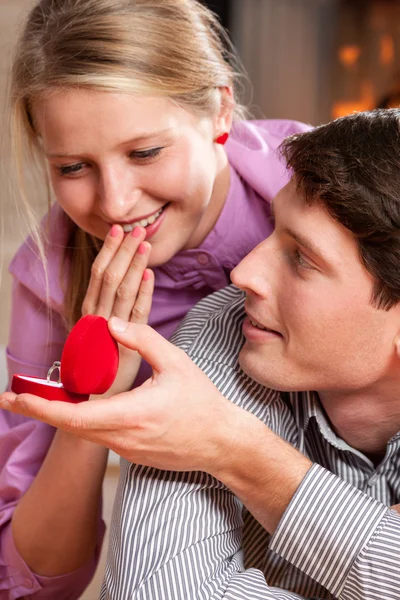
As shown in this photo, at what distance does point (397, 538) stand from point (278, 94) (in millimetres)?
2750

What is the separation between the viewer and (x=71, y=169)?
4.89ft

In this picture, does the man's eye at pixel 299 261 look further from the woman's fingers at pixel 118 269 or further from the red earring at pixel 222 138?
the red earring at pixel 222 138

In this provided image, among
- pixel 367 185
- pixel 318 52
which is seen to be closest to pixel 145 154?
pixel 367 185

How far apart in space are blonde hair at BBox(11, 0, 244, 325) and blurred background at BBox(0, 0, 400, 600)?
1.84 meters

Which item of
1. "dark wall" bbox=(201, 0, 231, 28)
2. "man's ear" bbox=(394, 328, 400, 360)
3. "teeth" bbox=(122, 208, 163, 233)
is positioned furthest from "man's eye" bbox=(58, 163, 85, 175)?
"dark wall" bbox=(201, 0, 231, 28)

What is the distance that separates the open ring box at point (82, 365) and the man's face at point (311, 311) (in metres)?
0.24

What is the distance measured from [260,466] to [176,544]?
0.15 m

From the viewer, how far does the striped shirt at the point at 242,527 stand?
1.14 m

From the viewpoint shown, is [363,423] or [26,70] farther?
[26,70]

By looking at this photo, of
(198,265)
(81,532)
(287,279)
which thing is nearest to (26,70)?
(198,265)

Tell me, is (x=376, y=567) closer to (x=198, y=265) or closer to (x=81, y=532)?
(x=81, y=532)

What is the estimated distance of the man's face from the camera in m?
1.17

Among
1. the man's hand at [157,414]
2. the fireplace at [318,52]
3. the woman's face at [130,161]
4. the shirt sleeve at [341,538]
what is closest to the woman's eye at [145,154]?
the woman's face at [130,161]

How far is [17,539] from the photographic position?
156 cm
